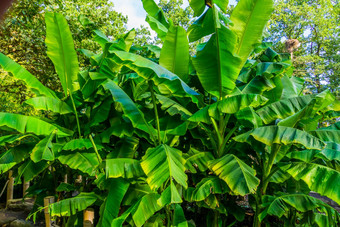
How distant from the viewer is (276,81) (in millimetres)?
4051

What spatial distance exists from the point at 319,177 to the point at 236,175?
43.6 inches

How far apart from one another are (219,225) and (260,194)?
0.85 meters

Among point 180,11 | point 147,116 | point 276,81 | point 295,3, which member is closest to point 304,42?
point 295,3

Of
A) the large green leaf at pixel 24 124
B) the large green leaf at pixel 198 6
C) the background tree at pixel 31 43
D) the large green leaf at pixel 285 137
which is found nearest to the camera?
the large green leaf at pixel 285 137

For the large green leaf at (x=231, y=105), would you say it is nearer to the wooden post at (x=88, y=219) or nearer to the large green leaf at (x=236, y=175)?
the large green leaf at (x=236, y=175)

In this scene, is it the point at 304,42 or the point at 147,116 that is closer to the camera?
the point at 147,116

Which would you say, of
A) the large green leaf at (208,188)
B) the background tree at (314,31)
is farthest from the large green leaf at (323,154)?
the background tree at (314,31)

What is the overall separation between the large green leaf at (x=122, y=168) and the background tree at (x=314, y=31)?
16.6m

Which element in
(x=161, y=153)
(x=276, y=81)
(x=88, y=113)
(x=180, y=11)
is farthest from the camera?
(x=180, y=11)

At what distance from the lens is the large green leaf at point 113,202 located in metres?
2.99

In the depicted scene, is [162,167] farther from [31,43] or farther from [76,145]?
[31,43]

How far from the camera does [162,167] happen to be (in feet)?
8.73

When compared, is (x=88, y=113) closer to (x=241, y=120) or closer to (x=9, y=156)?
(x=9, y=156)

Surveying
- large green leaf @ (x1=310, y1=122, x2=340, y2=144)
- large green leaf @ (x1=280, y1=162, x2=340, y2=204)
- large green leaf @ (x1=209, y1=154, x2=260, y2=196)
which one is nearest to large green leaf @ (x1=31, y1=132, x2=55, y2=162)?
large green leaf @ (x1=209, y1=154, x2=260, y2=196)
